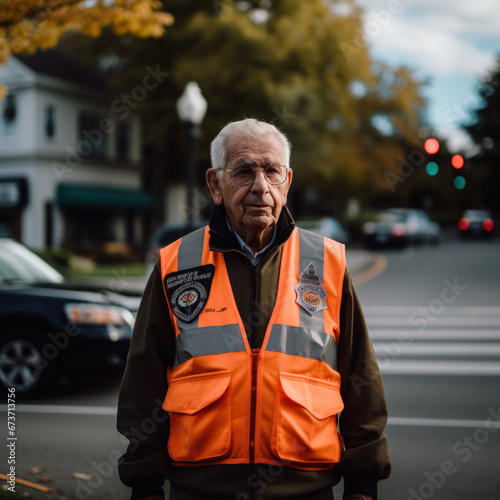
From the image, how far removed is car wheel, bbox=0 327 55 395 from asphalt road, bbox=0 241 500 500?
0.23 meters

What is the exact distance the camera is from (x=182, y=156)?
33719mm

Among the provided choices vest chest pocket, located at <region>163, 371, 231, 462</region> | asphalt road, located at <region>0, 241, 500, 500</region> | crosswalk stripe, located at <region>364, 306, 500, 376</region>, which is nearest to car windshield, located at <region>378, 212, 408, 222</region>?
crosswalk stripe, located at <region>364, 306, 500, 376</region>

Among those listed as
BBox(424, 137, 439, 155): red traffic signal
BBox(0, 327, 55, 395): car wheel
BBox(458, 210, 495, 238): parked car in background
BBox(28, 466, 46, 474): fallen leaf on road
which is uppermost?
BBox(424, 137, 439, 155): red traffic signal

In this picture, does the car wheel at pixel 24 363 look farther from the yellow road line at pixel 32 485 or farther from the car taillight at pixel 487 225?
the car taillight at pixel 487 225

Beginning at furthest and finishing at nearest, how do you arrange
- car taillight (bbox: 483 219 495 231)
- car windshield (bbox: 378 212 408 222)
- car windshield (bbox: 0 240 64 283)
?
1. car taillight (bbox: 483 219 495 231)
2. car windshield (bbox: 378 212 408 222)
3. car windshield (bbox: 0 240 64 283)

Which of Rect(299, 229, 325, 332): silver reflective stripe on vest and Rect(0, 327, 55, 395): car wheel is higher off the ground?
Rect(299, 229, 325, 332): silver reflective stripe on vest

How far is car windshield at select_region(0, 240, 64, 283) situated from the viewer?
7.34 metres

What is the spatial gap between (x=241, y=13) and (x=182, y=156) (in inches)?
345

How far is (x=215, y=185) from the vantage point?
8.41 feet

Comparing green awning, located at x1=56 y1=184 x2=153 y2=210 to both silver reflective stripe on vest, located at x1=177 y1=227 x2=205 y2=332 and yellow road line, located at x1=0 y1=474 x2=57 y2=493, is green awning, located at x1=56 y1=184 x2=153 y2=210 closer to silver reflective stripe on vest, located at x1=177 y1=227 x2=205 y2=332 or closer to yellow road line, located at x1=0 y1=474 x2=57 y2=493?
yellow road line, located at x1=0 y1=474 x2=57 y2=493

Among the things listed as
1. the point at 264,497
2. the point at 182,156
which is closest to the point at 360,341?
the point at 264,497

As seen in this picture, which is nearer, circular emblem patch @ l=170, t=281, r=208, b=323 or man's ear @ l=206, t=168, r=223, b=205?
circular emblem patch @ l=170, t=281, r=208, b=323

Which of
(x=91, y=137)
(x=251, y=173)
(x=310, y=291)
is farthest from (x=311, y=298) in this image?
(x=91, y=137)

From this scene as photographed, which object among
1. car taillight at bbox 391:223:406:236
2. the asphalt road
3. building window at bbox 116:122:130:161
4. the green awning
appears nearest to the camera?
the asphalt road
